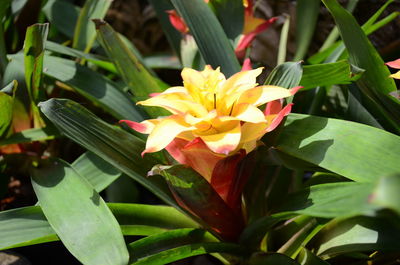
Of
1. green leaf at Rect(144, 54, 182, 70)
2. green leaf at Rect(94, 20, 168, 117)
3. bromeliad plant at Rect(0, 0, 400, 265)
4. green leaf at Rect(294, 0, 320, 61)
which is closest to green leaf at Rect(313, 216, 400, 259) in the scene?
bromeliad plant at Rect(0, 0, 400, 265)

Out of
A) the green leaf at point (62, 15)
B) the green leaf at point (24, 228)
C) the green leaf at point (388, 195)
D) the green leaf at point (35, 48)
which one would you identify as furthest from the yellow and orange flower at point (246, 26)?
the green leaf at point (388, 195)

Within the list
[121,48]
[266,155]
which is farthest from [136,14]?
[266,155]

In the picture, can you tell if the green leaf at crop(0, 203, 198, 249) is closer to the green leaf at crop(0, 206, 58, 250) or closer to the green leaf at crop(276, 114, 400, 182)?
the green leaf at crop(0, 206, 58, 250)

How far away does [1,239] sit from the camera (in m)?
0.90

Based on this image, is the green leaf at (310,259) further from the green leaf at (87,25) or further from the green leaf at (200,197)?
the green leaf at (87,25)

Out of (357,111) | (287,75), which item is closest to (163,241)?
(287,75)

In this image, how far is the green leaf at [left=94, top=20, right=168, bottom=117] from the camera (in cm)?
105

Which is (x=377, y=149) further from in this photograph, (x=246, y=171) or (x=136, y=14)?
(x=136, y=14)

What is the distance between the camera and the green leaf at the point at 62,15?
63.2 inches

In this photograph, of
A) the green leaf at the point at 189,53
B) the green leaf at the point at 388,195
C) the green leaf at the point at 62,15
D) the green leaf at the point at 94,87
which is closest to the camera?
the green leaf at the point at 388,195

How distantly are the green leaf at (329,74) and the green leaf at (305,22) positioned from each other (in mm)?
373

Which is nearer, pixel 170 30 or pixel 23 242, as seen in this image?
pixel 23 242

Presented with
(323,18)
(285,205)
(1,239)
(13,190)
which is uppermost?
(323,18)

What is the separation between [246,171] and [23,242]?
41 centimetres
